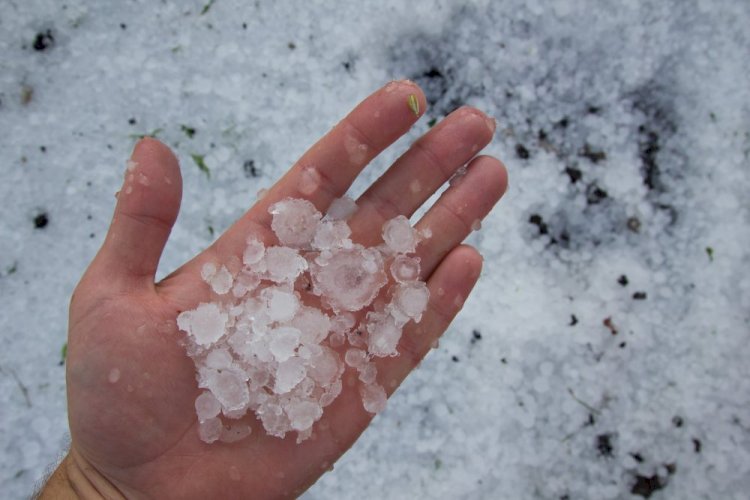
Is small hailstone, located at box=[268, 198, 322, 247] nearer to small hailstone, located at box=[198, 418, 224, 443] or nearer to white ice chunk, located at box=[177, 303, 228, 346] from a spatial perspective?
white ice chunk, located at box=[177, 303, 228, 346]

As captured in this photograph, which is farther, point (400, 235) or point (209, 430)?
point (400, 235)

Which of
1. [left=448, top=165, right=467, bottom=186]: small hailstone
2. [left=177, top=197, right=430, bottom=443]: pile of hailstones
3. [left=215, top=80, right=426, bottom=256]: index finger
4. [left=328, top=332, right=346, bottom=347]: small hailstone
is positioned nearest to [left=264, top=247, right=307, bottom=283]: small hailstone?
[left=177, top=197, right=430, bottom=443]: pile of hailstones

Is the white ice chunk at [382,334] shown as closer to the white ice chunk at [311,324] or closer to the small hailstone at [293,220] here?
the white ice chunk at [311,324]

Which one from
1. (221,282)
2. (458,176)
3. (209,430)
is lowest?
(209,430)

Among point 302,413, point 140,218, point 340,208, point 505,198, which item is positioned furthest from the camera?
point 505,198

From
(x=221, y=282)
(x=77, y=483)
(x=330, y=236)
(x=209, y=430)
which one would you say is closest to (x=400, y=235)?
(x=330, y=236)

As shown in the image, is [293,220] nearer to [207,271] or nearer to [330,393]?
[207,271]

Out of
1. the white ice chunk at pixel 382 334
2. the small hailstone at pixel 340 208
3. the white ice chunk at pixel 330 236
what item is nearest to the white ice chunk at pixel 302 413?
the white ice chunk at pixel 382 334
